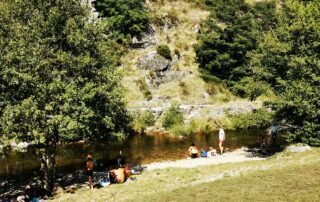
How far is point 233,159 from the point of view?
122 feet

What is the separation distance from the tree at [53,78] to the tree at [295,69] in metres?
13.0

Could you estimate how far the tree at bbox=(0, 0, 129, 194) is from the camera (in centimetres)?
2753

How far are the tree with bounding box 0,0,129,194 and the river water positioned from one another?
718 centimetres

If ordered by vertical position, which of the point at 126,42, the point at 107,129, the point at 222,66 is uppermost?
the point at 126,42

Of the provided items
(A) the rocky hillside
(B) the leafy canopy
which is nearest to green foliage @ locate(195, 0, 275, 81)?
(A) the rocky hillside

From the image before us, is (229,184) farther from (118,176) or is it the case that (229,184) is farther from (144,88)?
(144,88)

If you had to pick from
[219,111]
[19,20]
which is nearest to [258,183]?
[19,20]

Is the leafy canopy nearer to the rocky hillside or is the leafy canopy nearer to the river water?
the river water

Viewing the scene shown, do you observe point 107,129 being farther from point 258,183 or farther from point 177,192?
point 258,183

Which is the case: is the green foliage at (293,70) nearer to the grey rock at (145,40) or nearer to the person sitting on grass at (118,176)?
the person sitting on grass at (118,176)

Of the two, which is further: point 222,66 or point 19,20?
point 222,66

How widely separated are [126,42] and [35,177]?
42.7 meters

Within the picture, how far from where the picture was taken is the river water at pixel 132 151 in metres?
39.9

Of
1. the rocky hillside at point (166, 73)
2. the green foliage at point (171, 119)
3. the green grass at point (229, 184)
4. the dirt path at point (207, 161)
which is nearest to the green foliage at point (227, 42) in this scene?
the rocky hillside at point (166, 73)
